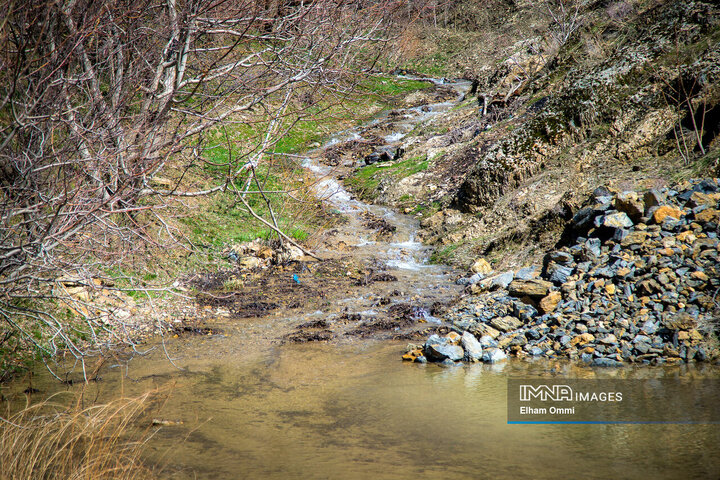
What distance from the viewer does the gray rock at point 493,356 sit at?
6.05 metres

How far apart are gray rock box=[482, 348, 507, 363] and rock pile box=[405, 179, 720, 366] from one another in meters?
0.01

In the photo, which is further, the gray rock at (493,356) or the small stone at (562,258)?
the small stone at (562,258)

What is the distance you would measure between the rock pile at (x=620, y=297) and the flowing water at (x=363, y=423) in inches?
12.4

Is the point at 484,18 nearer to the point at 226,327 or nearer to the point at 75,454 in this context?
the point at 226,327

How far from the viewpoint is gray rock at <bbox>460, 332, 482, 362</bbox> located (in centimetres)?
614

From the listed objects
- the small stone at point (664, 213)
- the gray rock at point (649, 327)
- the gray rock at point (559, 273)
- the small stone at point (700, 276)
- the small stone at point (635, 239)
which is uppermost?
the small stone at point (664, 213)

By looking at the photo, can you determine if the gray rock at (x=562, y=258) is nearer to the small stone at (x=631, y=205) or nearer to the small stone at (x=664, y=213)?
the small stone at (x=631, y=205)

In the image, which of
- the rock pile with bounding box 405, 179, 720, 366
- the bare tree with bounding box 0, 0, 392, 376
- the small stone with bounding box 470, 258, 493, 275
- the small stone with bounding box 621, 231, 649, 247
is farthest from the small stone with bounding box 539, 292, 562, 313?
the bare tree with bounding box 0, 0, 392, 376

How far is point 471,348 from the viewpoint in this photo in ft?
20.3

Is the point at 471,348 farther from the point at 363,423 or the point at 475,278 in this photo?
the point at 475,278

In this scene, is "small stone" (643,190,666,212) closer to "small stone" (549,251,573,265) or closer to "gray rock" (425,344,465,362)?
"small stone" (549,251,573,265)

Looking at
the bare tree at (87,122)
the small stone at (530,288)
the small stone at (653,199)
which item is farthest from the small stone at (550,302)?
the bare tree at (87,122)

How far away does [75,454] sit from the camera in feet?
12.7

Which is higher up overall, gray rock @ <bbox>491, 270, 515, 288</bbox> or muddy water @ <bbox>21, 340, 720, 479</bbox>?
gray rock @ <bbox>491, 270, 515, 288</bbox>
